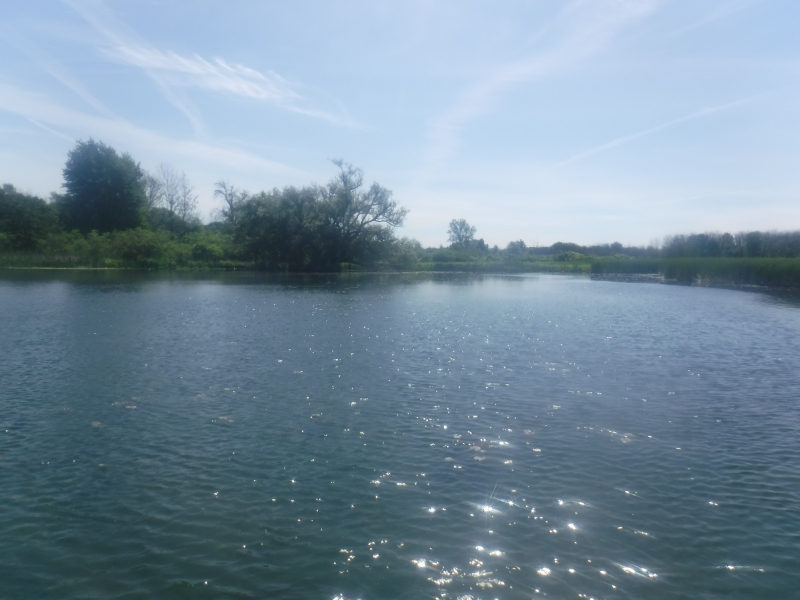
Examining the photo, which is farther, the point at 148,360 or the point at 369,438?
the point at 148,360

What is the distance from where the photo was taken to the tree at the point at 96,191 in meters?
85.2

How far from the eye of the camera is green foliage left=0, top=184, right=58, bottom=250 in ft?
255

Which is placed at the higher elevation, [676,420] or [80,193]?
[80,193]

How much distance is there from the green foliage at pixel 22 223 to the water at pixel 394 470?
68.3 meters

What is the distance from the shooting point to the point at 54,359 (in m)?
17.2

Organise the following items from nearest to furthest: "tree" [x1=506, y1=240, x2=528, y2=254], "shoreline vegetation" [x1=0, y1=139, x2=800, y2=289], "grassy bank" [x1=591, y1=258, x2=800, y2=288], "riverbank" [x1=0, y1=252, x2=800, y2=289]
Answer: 1. "grassy bank" [x1=591, y1=258, x2=800, y2=288]
2. "riverbank" [x1=0, y1=252, x2=800, y2=289]
3. "shoreline vegetation" [x1=0, y1=139, x2=800, y2=289]
4. "tree" [x1=506, y1=240, x2=528, y2=254]

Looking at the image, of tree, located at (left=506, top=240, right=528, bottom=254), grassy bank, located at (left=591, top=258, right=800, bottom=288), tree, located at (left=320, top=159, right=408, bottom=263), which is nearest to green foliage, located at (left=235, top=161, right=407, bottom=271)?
tree, located at (left=320, top=159, right=408, bottom=263)

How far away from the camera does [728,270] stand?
191 ft

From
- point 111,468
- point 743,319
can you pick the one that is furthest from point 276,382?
point 743,319

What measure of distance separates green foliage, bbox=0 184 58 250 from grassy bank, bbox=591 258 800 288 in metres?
75.8

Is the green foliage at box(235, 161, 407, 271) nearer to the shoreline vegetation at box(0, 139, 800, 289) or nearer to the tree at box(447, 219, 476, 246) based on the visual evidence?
the shoreline vegetation at box(0, 139, 800, 289)

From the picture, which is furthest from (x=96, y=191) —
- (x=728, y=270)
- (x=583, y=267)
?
(x=728, y=270)

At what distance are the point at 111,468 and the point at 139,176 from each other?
90975mm

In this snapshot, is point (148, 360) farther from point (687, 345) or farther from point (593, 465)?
point (687, 345)
